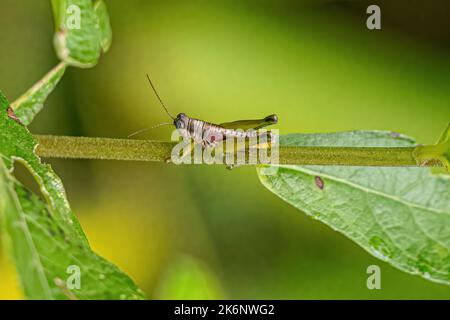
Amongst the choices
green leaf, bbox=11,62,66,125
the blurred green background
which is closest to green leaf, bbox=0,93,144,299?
green leaf, bbox=11,62,66,125

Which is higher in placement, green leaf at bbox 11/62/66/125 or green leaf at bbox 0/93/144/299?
green leaf at bbox 11/62/66/125

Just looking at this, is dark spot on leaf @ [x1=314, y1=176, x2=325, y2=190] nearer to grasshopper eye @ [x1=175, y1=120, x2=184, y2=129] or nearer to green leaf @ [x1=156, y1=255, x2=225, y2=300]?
grasshopper eye @ [x1=175, y1=120, x2=184, y2=129]

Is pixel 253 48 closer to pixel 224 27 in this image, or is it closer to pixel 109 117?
pixel 224 27

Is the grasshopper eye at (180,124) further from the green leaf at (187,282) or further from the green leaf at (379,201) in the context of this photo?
the green leaf at (187,282)

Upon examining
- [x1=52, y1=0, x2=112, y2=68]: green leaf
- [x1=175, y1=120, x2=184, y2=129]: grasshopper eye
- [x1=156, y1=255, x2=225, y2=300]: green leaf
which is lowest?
[x1=156, y1=255, x2=225, y2=300]: green leaf

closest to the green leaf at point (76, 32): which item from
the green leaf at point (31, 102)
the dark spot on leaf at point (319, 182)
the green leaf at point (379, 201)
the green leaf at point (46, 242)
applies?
the green leaf at point (31, 102)

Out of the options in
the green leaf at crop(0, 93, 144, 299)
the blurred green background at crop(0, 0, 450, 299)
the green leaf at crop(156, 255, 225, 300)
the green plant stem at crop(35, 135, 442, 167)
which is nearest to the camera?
the green leaf at crop(0, 93, 144, 299)
